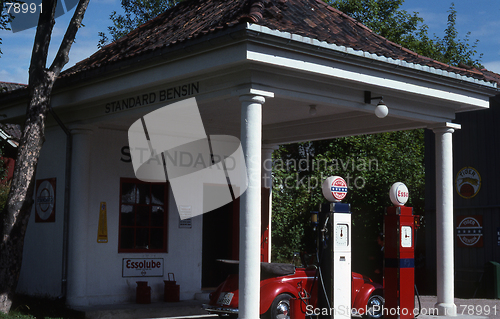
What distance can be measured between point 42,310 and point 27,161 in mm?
2646

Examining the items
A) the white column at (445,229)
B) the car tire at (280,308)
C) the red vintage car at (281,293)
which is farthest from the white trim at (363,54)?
the car tire at (280,308)

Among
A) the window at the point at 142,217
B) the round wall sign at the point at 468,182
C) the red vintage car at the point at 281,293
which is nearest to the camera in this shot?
the red vintage car at the point at 281,293

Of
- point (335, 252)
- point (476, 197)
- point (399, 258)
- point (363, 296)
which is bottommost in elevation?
point (363, 296)

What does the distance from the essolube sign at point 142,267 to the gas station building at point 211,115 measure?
0.07 ft

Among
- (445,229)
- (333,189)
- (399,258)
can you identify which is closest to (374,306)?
(399,258)

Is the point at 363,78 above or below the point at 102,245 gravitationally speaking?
above

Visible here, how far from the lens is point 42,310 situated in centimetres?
1054

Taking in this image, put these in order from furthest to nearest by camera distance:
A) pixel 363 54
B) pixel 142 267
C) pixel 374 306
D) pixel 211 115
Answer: pixel 142 267 < pixel 211 115 < pixel 374 306 < pixel 363 54

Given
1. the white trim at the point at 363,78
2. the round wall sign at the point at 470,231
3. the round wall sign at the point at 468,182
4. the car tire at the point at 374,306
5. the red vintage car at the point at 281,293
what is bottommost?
the car tire at the point at 374,306

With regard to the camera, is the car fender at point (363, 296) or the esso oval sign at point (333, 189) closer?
the esso oval sign at point (333, 189)

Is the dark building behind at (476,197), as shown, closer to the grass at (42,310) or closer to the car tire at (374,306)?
the car tire at (374,306)

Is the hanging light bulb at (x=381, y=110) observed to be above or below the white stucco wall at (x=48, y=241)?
above

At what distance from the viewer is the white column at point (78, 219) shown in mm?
10727

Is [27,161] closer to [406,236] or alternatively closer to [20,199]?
[20,199]
